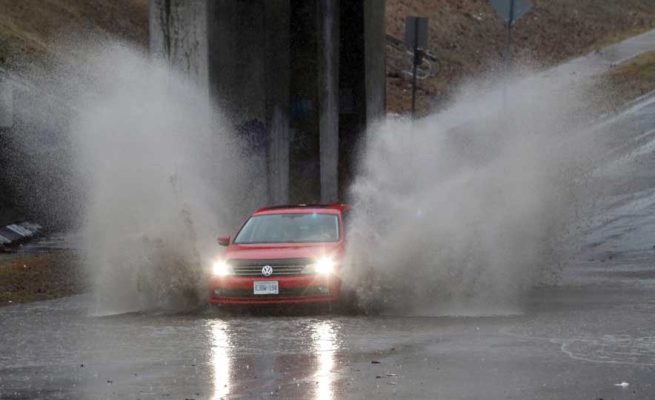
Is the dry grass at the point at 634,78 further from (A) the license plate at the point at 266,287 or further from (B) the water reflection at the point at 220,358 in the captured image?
(B) the water reflection at the point at 220,358

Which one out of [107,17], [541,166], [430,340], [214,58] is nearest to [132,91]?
[214,58]

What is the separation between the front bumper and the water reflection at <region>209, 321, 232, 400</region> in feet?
3.37

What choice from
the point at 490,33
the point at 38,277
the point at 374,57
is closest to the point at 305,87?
the point at 374,57

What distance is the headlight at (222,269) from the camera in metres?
19.8

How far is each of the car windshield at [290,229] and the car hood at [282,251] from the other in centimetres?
39

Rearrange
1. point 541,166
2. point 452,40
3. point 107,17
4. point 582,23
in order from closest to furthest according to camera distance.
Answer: point 541,166, point 107,17, point 452,40, point 582,23

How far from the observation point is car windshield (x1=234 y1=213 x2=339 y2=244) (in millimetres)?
20891

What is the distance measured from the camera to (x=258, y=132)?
29906mm

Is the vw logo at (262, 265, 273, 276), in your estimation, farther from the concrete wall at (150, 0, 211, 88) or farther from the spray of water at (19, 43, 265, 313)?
the concrete wall at (150, 0, 211, 88)

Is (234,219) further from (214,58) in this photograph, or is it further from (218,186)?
(214,58)

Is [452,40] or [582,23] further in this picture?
[582,23]

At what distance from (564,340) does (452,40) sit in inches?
1750

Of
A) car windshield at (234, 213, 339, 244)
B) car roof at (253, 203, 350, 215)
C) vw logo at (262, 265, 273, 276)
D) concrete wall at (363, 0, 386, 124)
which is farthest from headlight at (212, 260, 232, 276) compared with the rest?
concrete wall at (363, 0, 386, 124)

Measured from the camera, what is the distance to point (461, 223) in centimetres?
2219
